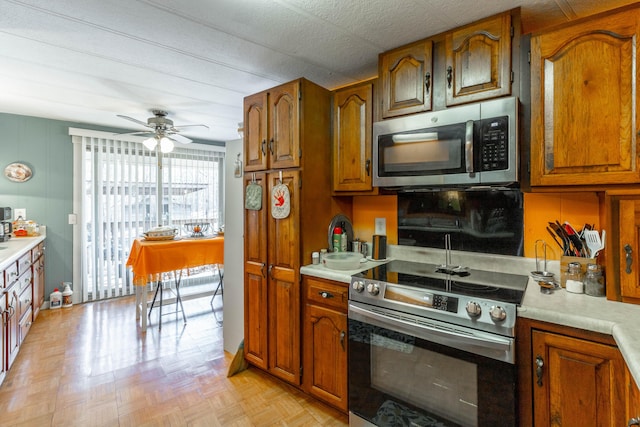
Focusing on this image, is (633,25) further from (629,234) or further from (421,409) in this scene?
(421,409)

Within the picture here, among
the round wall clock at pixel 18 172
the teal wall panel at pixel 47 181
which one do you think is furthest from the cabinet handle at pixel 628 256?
the round wall clock at pixel 18 172

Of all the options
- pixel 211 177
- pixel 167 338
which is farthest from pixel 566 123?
pixel 211 177

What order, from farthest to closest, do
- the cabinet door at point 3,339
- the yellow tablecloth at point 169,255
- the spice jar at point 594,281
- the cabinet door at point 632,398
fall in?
the yellow tablecloth at point 169,255 → the cabinet door at point 3,339 → the spice jar at point 594,281 → the cabinet door at point 632,398

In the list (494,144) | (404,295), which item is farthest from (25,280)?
(494,144)

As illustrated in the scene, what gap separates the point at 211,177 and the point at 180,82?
267 centimetres

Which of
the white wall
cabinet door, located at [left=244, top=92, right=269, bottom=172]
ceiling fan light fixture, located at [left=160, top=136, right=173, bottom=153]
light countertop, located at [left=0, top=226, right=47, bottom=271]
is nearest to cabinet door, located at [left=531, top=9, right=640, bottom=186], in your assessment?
cabinet door, located at [left=244, top=92, right=269, bottom=172]

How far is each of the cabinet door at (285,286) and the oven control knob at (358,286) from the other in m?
0.46

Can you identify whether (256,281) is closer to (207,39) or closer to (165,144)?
(207,39)

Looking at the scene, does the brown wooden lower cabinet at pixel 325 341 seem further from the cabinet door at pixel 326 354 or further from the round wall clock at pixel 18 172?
the round wall clock at pixel 18 172

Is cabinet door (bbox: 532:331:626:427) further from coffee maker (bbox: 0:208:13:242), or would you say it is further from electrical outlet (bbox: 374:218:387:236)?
coffee maker (bbox: 0:208:13:242)

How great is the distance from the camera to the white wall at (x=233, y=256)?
2.71 metres

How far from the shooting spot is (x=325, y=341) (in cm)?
196

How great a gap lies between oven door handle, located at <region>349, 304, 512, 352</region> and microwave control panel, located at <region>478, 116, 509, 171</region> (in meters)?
0.83

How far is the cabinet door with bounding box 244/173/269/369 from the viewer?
228 cm
